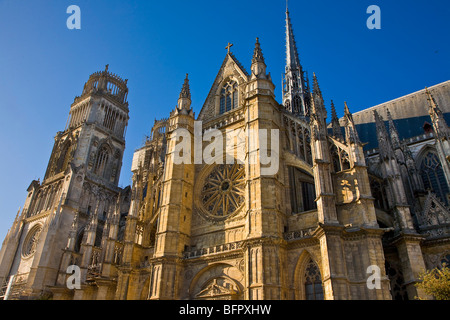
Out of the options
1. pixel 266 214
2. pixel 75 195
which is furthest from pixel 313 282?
pixel 75 195

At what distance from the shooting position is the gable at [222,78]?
2661 centimetres

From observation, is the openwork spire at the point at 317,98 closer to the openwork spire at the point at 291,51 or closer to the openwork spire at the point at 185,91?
the openwork spire at the point at 185,91

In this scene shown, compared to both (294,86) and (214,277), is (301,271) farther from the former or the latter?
(294,86)

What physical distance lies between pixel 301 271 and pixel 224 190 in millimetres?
7532

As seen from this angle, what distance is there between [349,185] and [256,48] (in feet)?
38.3

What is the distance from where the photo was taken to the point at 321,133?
18.8 meters

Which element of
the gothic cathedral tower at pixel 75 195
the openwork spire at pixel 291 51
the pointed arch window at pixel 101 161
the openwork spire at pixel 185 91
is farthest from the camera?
the pointed arch window at pixel 101 161

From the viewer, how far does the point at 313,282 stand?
16.4m

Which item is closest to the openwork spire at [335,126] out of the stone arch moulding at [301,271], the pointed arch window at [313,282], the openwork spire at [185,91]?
the stone arch moulding at [301,271]

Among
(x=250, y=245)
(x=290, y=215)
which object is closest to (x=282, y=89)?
(x=290, y=215)

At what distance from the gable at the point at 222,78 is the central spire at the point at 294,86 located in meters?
7.99

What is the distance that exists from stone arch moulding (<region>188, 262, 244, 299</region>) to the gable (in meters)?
11.4

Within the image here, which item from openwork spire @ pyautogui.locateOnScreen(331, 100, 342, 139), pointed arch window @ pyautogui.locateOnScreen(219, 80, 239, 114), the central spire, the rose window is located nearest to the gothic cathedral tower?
the rose window

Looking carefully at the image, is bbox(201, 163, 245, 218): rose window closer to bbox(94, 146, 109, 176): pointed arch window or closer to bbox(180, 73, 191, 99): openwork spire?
bbox(180, 73, 191, 99): openwork spire
